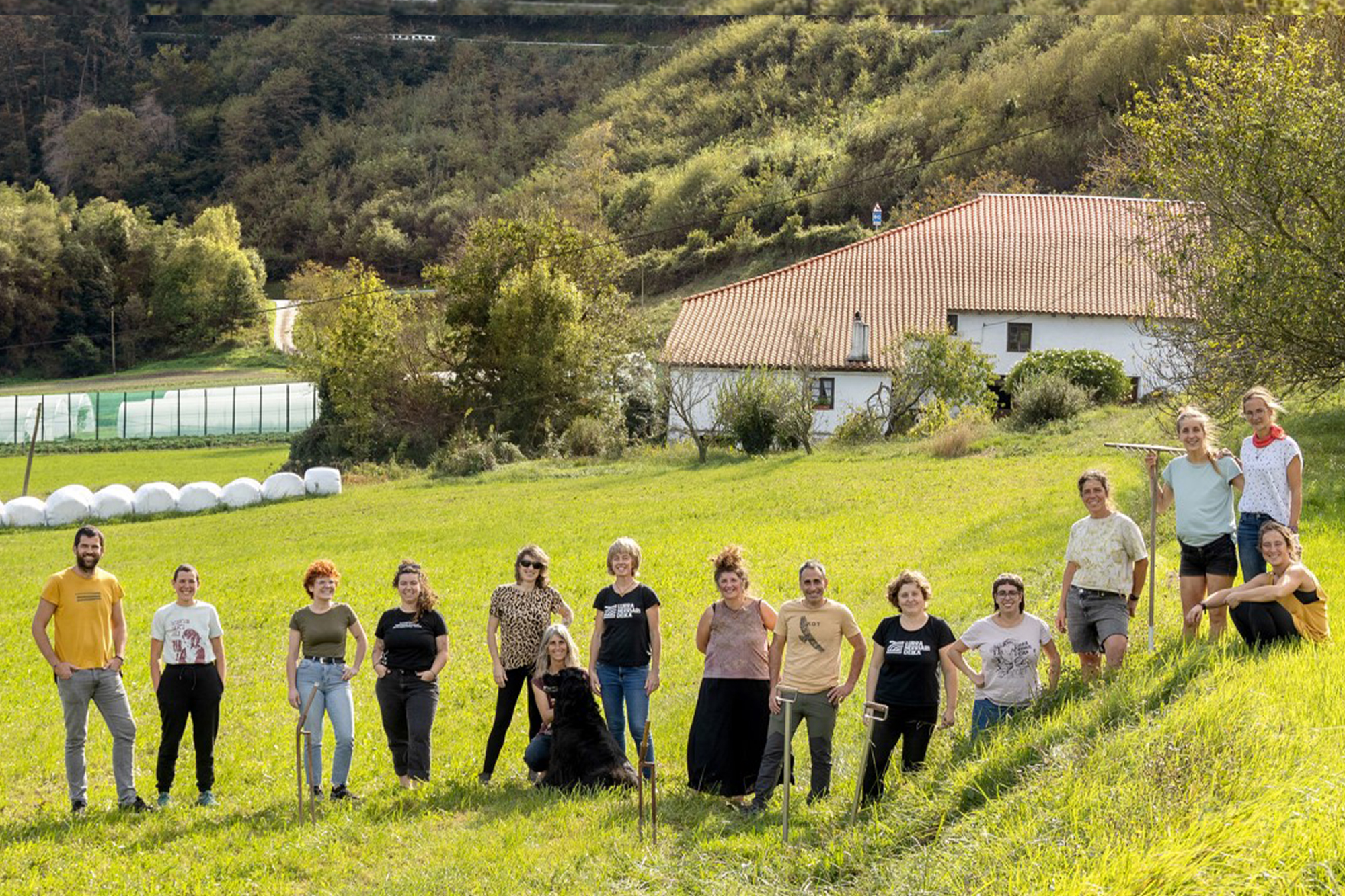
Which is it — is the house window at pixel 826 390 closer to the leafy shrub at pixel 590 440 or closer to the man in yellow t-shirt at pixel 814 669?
the leafy shrub at pixel 590 440

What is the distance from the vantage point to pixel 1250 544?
10.1 m

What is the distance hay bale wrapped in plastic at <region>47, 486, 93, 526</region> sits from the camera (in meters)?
37.8

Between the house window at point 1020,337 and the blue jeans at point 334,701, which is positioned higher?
the house window at point 1020,337

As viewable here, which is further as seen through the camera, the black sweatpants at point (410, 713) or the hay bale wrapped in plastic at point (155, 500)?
the hay bale wrapped in plastic at point (155, 500)

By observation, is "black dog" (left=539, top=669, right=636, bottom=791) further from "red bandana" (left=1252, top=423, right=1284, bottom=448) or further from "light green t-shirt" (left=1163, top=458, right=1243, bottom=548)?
"red bandana" (left=1252, top=423, right=1284, bottom=448)

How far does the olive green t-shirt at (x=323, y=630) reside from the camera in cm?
1035

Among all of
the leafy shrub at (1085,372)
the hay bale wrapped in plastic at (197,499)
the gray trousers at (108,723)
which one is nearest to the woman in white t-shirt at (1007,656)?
the gray trousers at (108,723)

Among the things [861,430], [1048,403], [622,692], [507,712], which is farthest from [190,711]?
[861,430]

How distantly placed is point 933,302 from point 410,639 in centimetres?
3880

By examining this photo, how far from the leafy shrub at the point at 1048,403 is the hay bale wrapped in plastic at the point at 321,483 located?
19.1 meters

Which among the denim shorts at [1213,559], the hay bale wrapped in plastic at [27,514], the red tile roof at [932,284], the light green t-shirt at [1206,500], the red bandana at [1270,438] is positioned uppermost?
the red tile roof at [932,284]

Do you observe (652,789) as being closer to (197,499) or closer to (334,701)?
(334,701)

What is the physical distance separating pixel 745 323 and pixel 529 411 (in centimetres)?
786

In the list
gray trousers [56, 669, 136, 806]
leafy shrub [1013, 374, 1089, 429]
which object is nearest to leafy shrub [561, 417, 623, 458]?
leafy shrub [1013, 374, 1089, 429]
